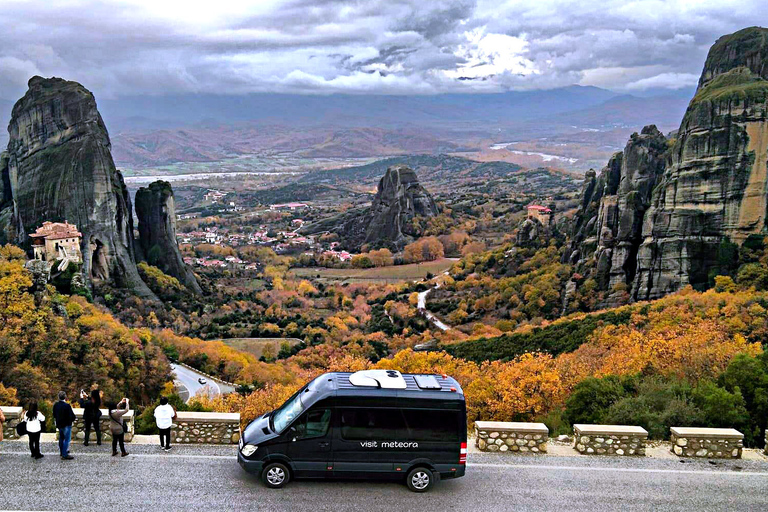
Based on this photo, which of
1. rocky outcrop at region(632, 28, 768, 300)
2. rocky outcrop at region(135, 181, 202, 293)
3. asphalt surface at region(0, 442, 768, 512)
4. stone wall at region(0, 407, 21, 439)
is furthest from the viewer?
rocky outcrop at region(135, 181, 202, 293)

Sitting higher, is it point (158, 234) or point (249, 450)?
point (249, 450)

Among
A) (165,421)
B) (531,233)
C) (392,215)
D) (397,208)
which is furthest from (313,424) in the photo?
(397,208)

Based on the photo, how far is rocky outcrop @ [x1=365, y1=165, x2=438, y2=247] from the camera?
137 m

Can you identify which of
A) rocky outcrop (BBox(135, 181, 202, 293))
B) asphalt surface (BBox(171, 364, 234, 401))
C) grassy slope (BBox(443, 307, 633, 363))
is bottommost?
asphalt surface (BBox(171, 364, 234, 401))

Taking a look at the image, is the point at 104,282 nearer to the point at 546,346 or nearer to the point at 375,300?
the point at 375,300

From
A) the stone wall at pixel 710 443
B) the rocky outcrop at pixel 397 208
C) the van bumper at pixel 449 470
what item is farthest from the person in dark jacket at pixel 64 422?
the rocky outcrop at pixel 397 208

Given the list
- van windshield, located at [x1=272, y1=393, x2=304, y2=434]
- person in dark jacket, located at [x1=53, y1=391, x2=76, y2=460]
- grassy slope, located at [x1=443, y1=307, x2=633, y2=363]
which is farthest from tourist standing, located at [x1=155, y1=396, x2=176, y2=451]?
grassy slope, located at [x1=443, y1=307, x2=633, y2=363]

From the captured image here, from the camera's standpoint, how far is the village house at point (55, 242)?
59875 mm

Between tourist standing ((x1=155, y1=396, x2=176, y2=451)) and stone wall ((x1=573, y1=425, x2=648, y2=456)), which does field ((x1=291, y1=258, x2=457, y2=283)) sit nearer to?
stone wall ((x1=573, y1=425, x2=648, y2=456))

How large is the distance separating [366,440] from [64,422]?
6.81 m

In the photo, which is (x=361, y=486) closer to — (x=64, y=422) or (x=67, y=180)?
(x=64, y=422)

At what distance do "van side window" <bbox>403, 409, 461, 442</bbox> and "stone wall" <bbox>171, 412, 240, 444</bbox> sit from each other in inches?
187

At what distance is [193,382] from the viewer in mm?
46844

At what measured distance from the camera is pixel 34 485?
13.3 metres
